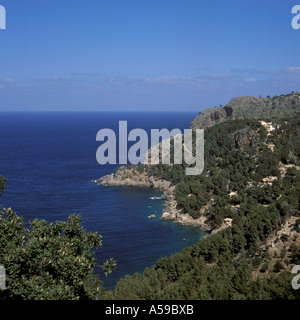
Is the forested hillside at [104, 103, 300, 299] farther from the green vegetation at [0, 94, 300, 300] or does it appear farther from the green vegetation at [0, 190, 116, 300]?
the green vegetation at [0, 190, 116, 300]

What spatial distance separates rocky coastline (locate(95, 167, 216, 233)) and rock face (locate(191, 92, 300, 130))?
33007 millimetres

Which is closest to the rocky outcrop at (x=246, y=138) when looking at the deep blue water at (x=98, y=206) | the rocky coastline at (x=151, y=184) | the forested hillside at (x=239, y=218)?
the forested hillside at (x=239, y=218)

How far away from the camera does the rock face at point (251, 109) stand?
89938mm

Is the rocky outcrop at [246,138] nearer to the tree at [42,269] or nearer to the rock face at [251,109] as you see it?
the rock face at [251,109]

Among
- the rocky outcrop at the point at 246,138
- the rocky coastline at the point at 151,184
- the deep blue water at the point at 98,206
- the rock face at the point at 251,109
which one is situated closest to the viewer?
the deep blue water at the point at 98,206

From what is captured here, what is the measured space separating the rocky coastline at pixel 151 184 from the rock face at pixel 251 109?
33.0m

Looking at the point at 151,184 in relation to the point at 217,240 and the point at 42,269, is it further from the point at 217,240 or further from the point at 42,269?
the point at 42,269

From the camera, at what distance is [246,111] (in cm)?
9831

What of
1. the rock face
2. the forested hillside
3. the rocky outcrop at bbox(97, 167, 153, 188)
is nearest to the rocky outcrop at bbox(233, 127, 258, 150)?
the forested hillside

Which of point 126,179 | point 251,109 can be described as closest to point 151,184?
point 126,179

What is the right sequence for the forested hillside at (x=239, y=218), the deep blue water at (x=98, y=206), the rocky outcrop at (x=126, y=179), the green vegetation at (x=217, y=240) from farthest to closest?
the rocky outcrop at (x=126, y=179), the deep blue water at (x=98, y=206), the forested hillside at (x=239, y=218), the green vegetation at (x=217, y=240)

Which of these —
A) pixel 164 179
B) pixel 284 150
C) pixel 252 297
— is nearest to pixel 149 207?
pixel 164 179

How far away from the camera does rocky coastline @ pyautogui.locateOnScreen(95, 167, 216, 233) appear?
1960 inches
